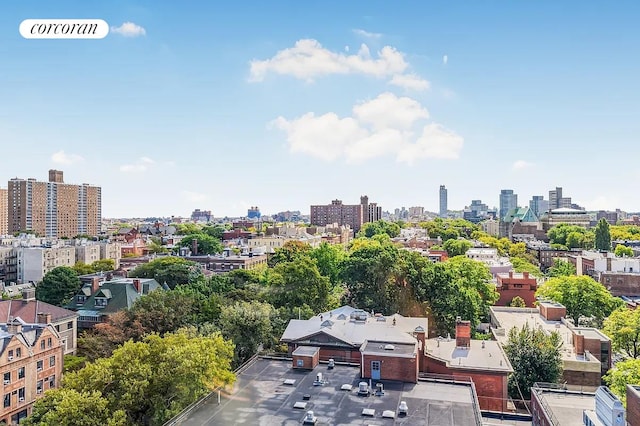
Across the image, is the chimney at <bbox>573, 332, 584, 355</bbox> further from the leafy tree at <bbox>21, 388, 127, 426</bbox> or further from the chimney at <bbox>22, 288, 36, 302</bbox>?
the chimney at <bbox>22, 288, 36, 302</bbox>

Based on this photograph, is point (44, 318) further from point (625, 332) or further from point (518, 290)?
point (518, 290)

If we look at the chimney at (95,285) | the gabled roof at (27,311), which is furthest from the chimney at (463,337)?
the chimney at (95,285)

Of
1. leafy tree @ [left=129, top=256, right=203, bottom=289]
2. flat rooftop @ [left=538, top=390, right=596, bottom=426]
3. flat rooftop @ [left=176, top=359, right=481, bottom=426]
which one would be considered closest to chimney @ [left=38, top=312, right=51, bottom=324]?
flat rooftop @ [left=176, top=359, right=481, bottom=426]

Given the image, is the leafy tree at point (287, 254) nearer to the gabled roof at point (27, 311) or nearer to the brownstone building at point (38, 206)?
the gabled roof at point (27, 311)

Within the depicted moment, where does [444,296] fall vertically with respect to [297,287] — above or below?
below

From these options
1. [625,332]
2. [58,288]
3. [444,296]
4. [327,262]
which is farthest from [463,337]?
[58,288]

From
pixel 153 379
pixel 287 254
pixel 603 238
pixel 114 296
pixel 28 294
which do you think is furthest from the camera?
pixel 603 238

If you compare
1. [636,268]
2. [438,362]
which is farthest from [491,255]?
[438,362]
